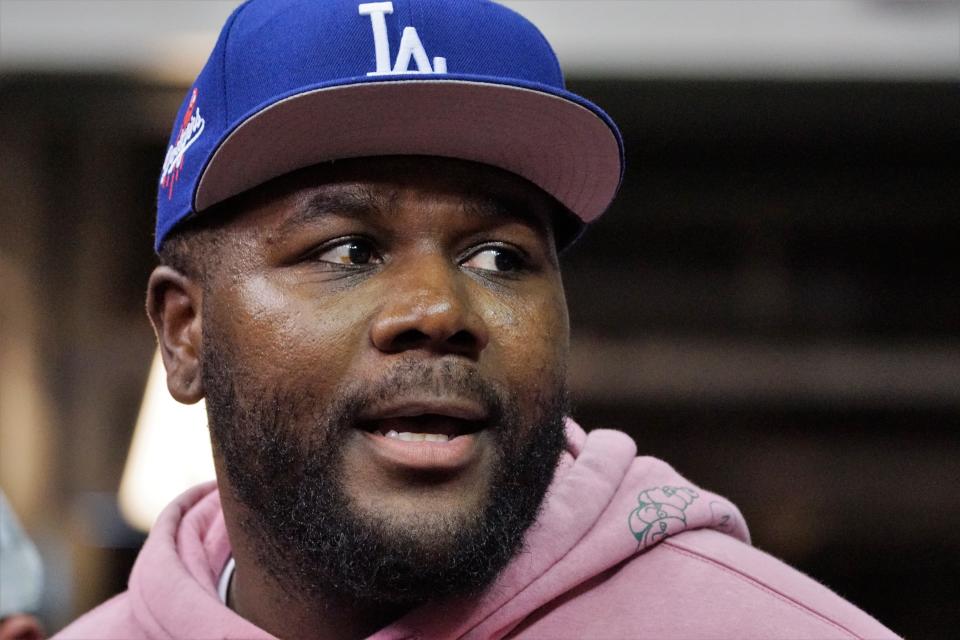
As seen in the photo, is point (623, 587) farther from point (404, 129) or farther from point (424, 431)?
point (404, 129)

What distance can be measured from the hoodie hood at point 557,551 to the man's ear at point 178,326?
338mm

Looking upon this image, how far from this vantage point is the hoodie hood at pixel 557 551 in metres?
1.74

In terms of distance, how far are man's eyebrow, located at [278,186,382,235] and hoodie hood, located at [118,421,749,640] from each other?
0.57m

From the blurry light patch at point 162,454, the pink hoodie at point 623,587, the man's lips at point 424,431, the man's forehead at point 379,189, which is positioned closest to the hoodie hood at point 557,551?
the pink hoodie at point 623,587

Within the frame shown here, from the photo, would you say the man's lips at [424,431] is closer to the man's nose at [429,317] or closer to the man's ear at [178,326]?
the man's nose at [429,317]

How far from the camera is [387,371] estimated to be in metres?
1.67

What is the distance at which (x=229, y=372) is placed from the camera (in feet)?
6.07

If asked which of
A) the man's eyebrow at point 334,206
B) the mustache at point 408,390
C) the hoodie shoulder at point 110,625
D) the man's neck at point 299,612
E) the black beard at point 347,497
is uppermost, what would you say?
the man's eyebrow at point 334,206

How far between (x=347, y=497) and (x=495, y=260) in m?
0.47

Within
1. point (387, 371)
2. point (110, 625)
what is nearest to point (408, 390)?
point (387, 371)

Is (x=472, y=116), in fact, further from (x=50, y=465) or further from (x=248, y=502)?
(x=50, y=465)

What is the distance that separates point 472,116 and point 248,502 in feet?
2.43

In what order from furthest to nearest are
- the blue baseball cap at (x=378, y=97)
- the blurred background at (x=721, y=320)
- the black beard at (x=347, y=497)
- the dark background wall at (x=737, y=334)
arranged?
the dark background wall at (x=737, y=334), the blurred background at (x=721, y=320), the blue baseball cap at (x=378, y=97), the black beard at (x=347, y=497)

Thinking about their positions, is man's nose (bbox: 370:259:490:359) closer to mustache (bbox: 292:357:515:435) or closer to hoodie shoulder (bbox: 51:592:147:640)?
mustache (bbox: 292:357:515:435)
